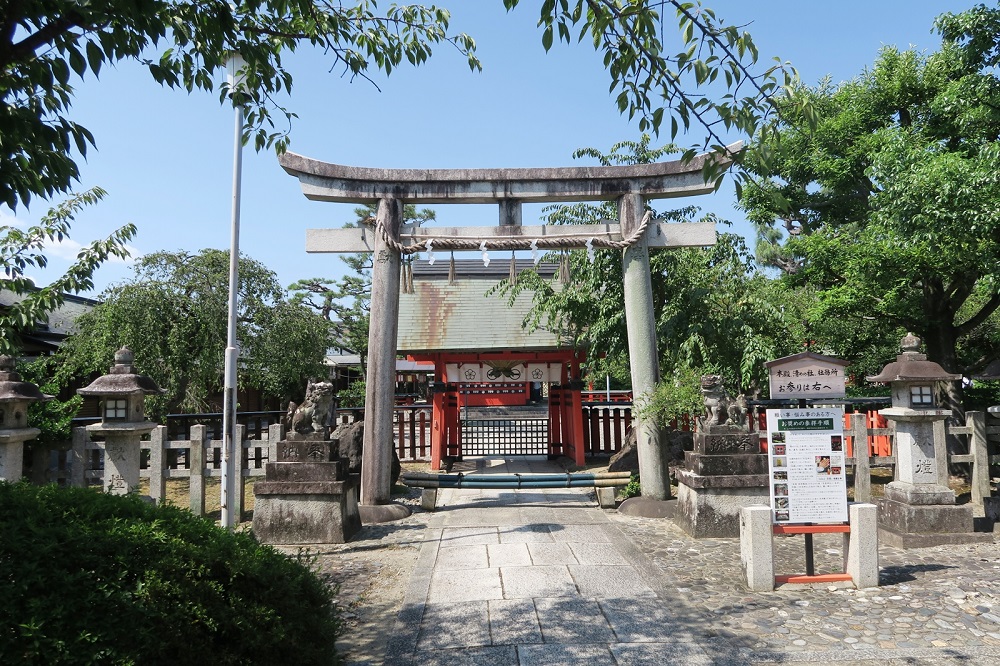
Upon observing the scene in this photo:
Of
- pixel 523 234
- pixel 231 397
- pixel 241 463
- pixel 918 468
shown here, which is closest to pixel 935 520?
pixel 918 468

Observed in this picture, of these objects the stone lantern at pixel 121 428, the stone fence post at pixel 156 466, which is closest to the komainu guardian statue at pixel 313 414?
the stone fence post at pixel 156 466

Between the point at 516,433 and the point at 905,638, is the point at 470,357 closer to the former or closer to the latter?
the point at 516,433

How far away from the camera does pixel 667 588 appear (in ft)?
18.1

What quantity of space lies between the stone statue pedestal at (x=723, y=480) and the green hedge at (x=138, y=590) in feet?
16.2

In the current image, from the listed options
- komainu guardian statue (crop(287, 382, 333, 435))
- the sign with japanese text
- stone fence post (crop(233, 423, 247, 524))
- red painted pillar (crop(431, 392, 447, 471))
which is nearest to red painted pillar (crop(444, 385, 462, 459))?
red painted pillar (crop(431, 392, 447, 471))

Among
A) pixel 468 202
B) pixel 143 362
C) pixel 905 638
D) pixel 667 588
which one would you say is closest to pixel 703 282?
pixel 468 202

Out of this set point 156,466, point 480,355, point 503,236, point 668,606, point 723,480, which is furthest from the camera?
point 480,355

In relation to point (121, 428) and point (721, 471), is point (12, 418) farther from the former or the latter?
point (721, 471)

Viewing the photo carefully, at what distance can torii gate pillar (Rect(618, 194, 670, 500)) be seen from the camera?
8.66m

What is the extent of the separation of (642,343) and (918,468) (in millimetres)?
3530

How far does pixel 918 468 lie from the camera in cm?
706

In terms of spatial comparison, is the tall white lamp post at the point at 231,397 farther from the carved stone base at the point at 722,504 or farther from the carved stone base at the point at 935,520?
the carved stone base at the point at 935,520

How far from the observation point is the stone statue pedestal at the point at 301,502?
7281mm

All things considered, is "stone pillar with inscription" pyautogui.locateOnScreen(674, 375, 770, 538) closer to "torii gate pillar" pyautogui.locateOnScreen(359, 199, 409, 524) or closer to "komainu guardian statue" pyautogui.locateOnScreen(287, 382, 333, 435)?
"torii gate pillar" pyautogui.locateOnScreen(359, 199, 409, 524)
